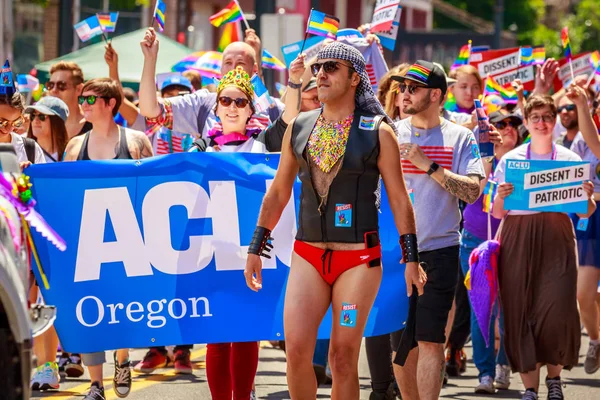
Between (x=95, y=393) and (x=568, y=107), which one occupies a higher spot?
(x=568, y=107)

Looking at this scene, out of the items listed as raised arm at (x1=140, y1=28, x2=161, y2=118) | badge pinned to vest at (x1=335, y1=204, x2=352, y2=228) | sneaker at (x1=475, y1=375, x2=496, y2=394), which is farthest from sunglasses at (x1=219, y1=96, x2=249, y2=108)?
sneaker at (x1=475, y1=375, x2=496, y2=394)

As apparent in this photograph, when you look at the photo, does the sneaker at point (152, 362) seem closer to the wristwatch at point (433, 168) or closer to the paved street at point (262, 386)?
the paved street at point (262, 386)

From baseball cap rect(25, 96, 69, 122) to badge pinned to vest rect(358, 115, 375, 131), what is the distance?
3958 millimetres

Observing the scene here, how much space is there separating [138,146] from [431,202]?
2326 mm

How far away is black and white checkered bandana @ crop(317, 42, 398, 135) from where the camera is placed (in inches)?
288

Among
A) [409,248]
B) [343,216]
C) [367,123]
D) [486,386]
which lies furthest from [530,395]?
[367,123]

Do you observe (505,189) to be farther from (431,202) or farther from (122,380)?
(122,380)

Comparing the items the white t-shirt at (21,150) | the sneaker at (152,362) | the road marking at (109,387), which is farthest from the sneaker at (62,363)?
the white t-shirt at (21,150)

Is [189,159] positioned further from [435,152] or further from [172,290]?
[435,152]

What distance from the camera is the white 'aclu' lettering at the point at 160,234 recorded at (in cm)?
850

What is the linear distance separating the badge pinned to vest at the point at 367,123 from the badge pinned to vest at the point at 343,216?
417mm

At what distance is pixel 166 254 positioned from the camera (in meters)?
8.60

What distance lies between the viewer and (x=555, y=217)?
9984 mm

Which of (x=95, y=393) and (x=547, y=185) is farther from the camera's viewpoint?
(x=547, y=185)
